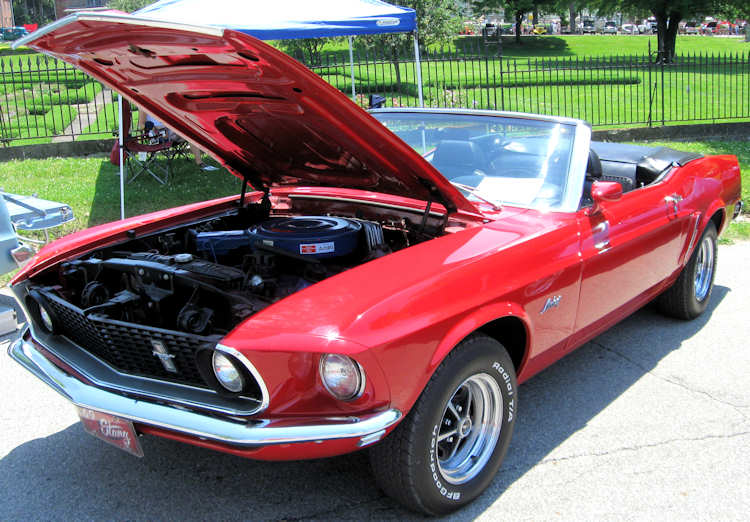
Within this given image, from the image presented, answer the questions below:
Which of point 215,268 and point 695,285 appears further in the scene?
point 695,285

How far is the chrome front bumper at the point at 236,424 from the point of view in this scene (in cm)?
222

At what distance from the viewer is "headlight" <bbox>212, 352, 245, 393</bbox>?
2340mm

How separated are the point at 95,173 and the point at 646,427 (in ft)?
25.5

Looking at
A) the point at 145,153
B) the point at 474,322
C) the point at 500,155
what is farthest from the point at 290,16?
the point at 474,322

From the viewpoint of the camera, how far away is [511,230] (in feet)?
9.95

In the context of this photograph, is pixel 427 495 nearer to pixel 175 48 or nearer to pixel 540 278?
pixel 540 278

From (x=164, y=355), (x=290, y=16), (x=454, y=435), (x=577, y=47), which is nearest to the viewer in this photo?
(x=164, y=355)

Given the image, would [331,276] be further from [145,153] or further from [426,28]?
[426,28]

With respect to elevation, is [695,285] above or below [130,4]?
below

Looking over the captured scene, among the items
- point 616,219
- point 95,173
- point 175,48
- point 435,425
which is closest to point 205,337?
point 435,425

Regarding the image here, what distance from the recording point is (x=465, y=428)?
2766 millimetres

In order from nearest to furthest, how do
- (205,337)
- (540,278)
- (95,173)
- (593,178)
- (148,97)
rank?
(205,337) → (540,278) → (148,97) → (593,178) → (95,173)

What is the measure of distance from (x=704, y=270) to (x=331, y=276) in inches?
117

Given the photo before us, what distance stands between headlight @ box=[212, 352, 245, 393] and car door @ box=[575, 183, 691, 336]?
1.65 m
